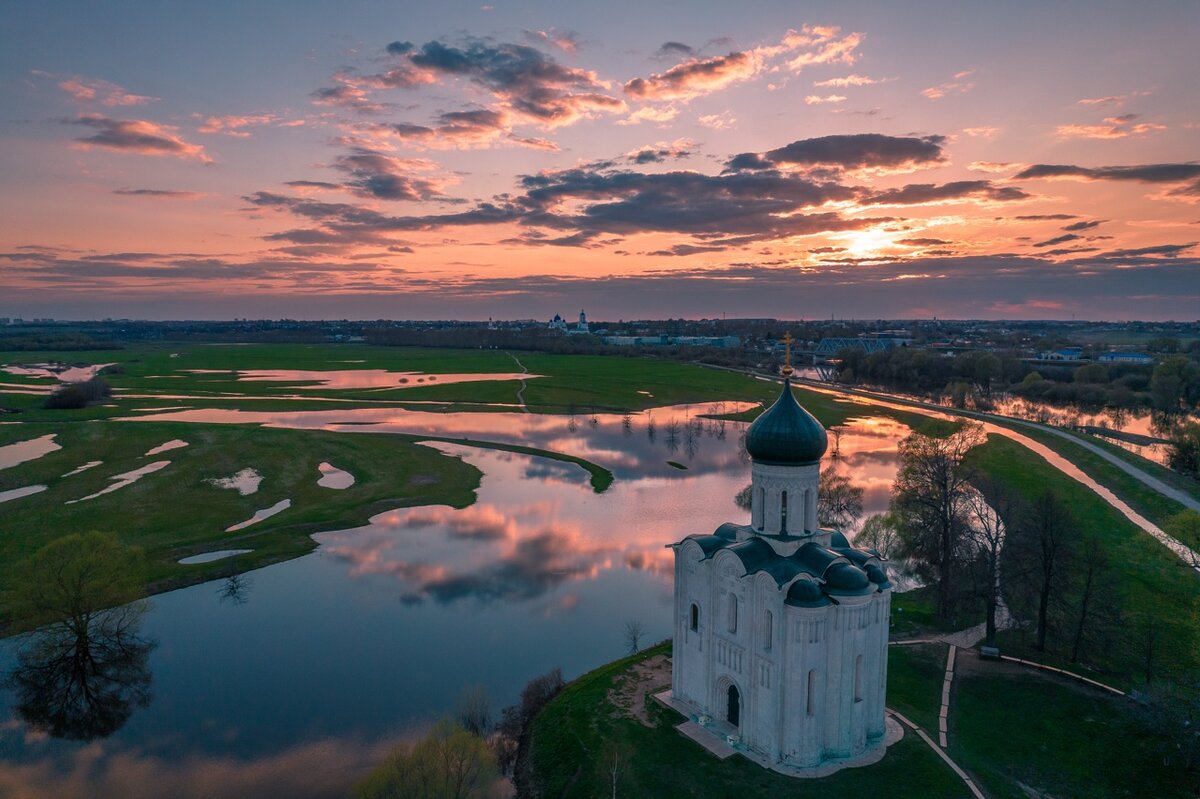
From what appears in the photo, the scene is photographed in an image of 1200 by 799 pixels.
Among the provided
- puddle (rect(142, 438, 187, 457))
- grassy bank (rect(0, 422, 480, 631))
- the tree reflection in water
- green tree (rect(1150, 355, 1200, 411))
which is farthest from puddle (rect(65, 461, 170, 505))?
green tree (rect(1150, 355, 1200, 411))

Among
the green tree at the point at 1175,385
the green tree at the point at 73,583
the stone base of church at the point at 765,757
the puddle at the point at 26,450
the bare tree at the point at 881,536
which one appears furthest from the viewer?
the green tree at the point at 1175,385

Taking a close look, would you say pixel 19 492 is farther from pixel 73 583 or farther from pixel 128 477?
pixel 73 583

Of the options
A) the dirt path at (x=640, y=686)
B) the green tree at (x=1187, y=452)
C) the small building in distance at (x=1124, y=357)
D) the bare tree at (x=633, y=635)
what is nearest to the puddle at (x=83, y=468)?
the bare tree at (x=633, y=635)

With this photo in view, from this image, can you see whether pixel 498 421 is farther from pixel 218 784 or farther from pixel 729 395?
pixel 218 784

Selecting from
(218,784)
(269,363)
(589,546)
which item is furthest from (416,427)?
(269,363)

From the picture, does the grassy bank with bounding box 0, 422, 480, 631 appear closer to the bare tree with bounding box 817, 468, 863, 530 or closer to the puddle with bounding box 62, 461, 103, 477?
the puddle with bounding box 62, 461, 103, 477

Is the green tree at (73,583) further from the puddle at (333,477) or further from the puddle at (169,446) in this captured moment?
the puddle at (169,446)
